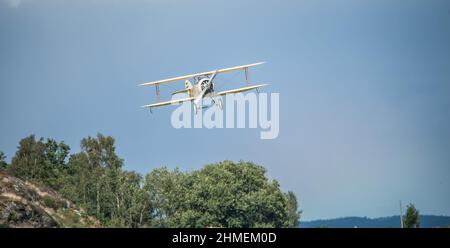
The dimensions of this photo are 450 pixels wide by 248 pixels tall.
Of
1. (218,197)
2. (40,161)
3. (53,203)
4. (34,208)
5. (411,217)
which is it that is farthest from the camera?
(40,161)

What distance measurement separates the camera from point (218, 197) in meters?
107

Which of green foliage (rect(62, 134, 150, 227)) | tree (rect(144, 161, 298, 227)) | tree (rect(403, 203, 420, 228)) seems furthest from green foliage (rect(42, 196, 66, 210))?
tree (rect(403, 203, 420, 228))

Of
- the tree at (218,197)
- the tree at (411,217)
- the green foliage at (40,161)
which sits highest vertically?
the green foliage at (40,161)

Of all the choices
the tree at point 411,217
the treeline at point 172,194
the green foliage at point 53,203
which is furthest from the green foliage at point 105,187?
the tree at point 411,217

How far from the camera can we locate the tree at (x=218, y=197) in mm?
105812

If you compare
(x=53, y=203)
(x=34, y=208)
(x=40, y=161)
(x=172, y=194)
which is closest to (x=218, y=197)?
(x=172, y=194)

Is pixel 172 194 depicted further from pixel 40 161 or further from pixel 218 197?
pixel 40 161

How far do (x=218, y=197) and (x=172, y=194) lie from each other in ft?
26.8

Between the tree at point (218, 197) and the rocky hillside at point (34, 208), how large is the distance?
32.2 ft

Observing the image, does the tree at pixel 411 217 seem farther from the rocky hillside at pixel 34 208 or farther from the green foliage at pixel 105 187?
the rocky hillside at pixel 34 208

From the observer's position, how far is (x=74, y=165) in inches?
5527

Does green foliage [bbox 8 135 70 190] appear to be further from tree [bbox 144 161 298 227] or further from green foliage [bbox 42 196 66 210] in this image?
tree [bbox 144 161 298 227]
